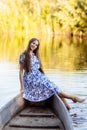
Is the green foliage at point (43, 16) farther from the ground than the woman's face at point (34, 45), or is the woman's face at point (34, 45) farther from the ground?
the green foliage at point (43, 16)

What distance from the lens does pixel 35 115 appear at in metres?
8.80

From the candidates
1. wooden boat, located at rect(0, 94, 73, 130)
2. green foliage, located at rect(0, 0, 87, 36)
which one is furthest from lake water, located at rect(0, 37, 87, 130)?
green foliage, located at rect(0, 0, 87, 36)

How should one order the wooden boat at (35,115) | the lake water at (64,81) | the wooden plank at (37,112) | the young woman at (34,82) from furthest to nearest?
the lake water at (64,81) → the young woman at (34,82) → the wooden plank at (37,112) → the wooden boat at (35,115)

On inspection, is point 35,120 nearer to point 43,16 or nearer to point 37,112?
point 37,112

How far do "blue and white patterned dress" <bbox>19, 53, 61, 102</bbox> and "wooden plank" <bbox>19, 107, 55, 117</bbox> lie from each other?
0.74ft

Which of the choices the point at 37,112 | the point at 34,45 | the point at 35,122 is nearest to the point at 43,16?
the point at 34,45

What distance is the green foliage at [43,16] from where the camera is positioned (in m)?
60.4

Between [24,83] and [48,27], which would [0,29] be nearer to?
[48,27]

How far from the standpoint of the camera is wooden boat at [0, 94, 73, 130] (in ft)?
26.1

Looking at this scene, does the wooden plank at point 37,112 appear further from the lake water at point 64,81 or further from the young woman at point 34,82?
the lake water at point 64,81

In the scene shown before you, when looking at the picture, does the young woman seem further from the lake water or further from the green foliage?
the green foliage

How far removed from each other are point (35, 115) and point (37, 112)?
0.91 feet

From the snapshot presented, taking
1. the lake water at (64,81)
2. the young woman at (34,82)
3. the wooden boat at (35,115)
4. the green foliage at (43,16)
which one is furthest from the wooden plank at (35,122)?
the green foliage at (43,16)

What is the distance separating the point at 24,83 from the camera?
9.61 metres
